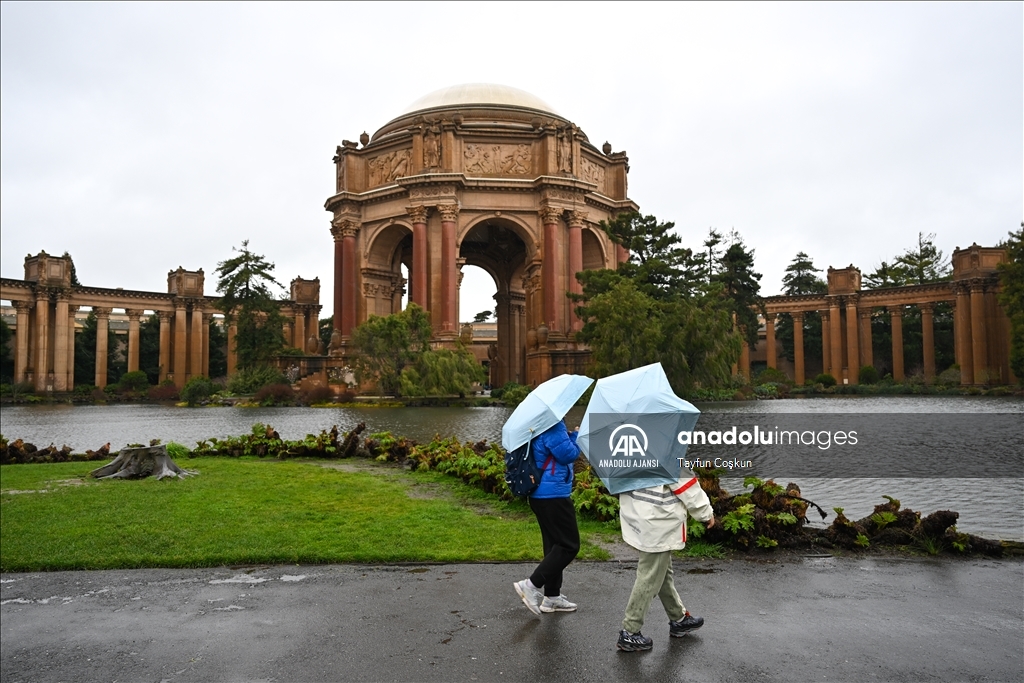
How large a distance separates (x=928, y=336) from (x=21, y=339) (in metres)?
69.4

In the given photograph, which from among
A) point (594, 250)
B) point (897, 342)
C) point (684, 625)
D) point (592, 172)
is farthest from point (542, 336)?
point (684, 625)

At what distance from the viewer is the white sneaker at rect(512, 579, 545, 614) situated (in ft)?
17.1

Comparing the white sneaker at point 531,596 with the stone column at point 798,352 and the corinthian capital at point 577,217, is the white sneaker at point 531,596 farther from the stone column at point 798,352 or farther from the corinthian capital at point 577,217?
the stone column at point 798,352

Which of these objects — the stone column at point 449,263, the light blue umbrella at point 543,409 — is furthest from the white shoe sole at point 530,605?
the stone column at point 449,263

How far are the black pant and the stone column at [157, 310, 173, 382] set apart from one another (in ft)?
208

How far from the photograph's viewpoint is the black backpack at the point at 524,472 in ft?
16.7

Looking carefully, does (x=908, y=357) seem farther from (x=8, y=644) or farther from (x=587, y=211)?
(x=8, y=644)

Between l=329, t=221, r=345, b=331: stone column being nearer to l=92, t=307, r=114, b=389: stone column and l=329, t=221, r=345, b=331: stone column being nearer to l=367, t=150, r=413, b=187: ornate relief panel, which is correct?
l=367, t=150, r=413, b=187: ornate relief panel

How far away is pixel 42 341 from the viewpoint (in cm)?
5550

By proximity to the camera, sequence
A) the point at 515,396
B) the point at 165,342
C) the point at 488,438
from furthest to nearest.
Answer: the point at 165,342
the point at 515,396
the point at 488,438

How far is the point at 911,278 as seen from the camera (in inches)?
2744

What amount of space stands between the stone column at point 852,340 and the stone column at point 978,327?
9659 mm

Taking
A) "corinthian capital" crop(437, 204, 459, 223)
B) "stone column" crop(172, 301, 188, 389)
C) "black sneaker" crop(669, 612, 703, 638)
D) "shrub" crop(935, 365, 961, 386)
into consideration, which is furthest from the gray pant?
"stone column" crop(172, 301, 188, 389)

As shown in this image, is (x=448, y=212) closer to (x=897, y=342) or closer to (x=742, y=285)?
(x=742, y=285)
